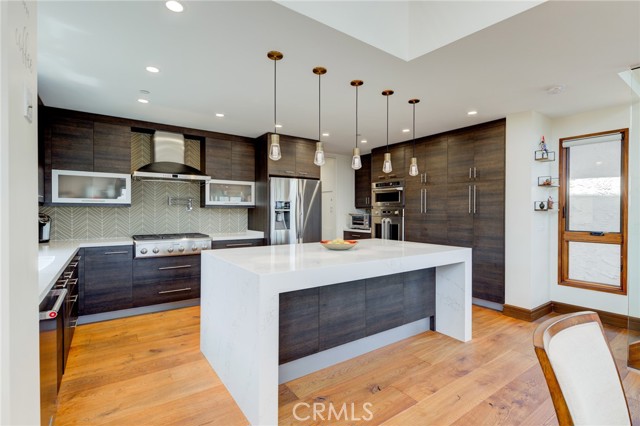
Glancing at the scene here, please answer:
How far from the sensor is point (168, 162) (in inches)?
156

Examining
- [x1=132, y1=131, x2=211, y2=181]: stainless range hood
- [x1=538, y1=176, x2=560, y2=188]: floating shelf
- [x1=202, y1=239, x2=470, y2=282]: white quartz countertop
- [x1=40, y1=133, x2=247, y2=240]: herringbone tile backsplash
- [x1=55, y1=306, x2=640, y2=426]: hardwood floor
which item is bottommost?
[x1=55, y1=306, x2=640, y2=426]: hardwood floor

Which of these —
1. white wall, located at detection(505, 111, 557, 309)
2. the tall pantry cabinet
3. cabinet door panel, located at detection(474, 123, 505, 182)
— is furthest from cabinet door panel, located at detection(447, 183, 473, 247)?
white wall, located at detection(505, 111, 557, 309)

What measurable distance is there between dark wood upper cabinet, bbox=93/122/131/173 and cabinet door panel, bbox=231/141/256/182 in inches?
52.0

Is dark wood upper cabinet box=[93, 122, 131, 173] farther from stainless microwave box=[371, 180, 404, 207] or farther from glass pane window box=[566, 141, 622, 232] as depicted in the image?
glass pane window box=[566, 141, 622, 232]

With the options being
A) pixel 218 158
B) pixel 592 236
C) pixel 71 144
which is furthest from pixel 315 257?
pixel 592 236

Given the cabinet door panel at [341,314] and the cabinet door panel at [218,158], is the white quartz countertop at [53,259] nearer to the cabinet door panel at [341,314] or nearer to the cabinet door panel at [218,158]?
the cabinet door panel at [218,158]

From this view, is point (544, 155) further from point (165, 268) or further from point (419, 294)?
point (165, 268)

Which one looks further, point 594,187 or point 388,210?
point 388,210

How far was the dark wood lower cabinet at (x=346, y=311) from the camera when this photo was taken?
2174mm

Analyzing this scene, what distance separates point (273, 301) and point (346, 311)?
874 millimetres

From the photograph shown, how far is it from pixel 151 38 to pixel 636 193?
12.2 feet

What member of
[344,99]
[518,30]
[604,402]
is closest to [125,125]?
[344,99]

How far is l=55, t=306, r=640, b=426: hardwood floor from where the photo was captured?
188cm

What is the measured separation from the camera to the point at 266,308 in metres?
1.70
